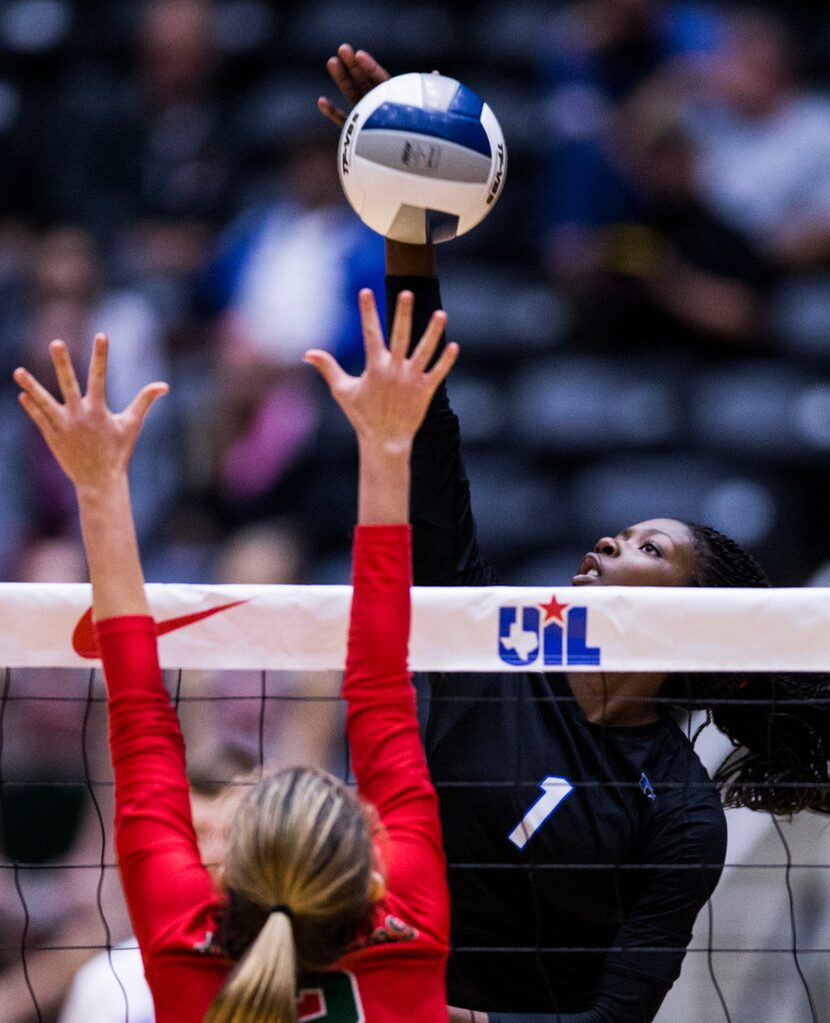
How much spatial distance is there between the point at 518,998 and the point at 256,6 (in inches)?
215

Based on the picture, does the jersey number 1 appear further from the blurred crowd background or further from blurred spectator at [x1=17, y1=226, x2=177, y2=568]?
blurred spectator at [x1=17, y1=226, x2=177, y2=568]

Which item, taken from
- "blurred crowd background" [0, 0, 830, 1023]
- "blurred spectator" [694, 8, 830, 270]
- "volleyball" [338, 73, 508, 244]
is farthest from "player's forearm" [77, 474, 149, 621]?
"blurred spectator" [694, 8, 830, 270]

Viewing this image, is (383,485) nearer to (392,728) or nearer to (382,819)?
(392,728)

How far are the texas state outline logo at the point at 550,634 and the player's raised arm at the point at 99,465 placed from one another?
2.85 ft

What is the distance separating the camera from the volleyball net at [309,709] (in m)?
2.82

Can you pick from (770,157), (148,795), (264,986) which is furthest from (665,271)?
(264,986)

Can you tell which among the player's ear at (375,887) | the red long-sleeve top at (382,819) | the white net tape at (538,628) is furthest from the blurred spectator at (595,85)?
the player's ear at (375,887)

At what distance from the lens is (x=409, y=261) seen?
9.38 feet

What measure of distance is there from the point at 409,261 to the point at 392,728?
108cm

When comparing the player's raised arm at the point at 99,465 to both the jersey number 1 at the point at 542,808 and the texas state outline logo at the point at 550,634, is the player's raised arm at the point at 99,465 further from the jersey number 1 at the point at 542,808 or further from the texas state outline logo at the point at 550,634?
the jersey number 1 at the point at 542,808

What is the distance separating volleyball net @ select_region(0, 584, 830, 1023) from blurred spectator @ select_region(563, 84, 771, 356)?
7.54 ft

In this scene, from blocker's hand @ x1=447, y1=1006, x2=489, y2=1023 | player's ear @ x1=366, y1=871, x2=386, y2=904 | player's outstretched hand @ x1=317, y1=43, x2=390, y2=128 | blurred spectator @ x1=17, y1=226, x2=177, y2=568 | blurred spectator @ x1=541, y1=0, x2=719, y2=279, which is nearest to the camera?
player's ear @ x1=366, y1=871, x2=386, y2=904

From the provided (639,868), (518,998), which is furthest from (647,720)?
(518,998)

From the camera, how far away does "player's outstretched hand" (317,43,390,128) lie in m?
3.05
